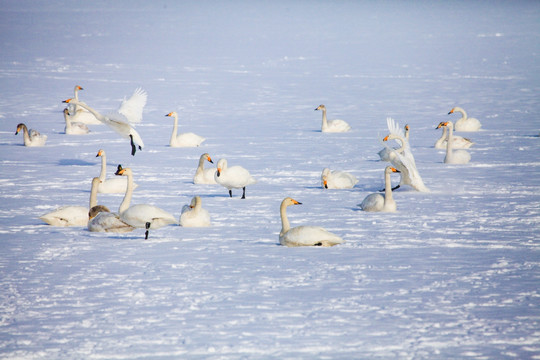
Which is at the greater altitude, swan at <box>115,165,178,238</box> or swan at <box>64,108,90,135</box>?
swan at <box>64,108,90,135</box>

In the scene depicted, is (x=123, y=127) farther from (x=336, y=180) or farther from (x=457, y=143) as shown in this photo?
(x=457, y=143)

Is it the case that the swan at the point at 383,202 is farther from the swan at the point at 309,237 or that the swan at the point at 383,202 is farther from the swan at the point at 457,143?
the swan at the point at 457,143

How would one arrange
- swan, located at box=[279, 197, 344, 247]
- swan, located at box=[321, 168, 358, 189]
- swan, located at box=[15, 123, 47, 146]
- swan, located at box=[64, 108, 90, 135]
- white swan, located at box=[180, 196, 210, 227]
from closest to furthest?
1. swan, located at box=[279, 197, 344, 247]
2. white swan, located at box=[180, 196, 210, 227]
3. swan, located at box=[321, 168, 358, 189]
4. swan, located at box=[15, 123, 47, 146]
5. swan, located at box=[64, 108, 90, 135]

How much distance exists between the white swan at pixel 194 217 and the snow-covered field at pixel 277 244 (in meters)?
0.14

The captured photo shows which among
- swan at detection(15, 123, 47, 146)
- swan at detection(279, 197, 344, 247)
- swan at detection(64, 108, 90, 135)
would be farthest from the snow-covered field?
swan at detection(15, 123, 47, 146)

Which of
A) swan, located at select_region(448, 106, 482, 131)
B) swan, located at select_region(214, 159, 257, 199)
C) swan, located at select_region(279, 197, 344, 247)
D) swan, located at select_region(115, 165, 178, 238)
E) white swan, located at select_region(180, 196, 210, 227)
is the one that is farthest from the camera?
swan, located at select_region(448, 106, 482, 131)

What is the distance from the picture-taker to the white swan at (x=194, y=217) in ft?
30.7

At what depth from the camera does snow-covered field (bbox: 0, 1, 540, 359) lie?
19.6 feet

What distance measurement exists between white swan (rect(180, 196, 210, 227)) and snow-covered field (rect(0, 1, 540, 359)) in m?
0.14

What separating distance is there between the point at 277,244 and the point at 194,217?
3.80 feet

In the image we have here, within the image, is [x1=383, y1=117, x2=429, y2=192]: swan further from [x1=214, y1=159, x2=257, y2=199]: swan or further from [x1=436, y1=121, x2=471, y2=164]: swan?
[x1=436, y1=121, x2=471, y2=164]: swan

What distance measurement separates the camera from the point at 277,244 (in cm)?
870

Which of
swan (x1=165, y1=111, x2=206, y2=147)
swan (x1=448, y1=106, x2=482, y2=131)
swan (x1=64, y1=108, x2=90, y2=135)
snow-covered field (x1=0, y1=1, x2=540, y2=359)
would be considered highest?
swan (x1=448, y1=106, x2=482, y2=131)

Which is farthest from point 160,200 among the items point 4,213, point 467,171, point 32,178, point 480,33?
point 480,33
